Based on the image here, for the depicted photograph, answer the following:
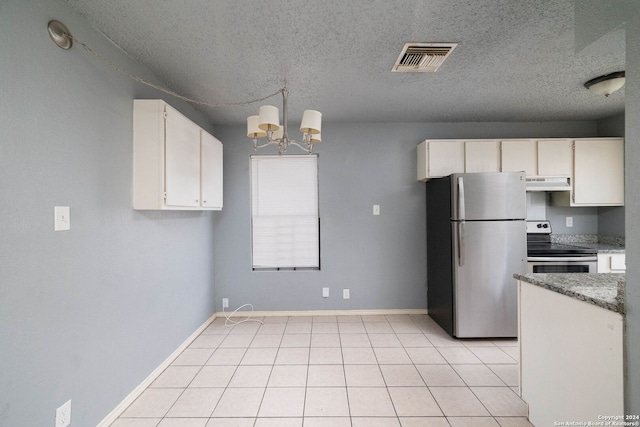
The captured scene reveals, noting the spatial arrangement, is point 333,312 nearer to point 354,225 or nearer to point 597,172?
point 354,225

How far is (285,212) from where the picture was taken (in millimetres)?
3646

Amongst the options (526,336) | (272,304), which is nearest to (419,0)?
(526,336)

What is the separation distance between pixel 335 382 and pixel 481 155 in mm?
2867

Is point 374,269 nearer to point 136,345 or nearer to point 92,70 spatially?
point 136,345

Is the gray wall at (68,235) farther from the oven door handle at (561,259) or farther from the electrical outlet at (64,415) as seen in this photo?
the oven door handle at (561,259)

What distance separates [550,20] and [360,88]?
1342mm

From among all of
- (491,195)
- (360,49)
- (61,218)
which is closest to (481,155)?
(491,195)

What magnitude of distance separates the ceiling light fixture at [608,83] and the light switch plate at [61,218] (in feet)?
12.8

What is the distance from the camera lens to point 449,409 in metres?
1.88

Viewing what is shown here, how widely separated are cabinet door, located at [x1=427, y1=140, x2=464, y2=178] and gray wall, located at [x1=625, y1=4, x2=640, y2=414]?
2254 millimetres

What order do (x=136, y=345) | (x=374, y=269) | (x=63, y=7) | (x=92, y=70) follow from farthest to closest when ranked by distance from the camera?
(x=374, y=269) < (x=136, y=345) < (x=92, y=70) < (x=63, y=7)

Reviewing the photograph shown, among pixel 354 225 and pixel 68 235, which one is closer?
pixel 68 235

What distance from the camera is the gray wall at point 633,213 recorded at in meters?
1.00

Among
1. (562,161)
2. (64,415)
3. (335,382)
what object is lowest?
(335,382)
